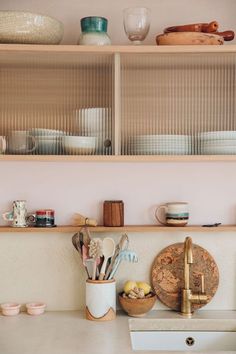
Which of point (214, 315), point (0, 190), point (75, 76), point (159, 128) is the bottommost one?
point (214, 315)

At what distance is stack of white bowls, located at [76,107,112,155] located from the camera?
2.36 m

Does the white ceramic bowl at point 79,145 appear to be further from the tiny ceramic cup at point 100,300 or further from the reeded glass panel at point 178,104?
the tiny ceramic cup at point 100,300

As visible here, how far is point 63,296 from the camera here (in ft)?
8.52

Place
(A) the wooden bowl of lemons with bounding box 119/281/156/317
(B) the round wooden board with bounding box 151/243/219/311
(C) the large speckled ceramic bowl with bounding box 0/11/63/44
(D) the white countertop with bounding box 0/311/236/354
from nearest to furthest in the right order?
(D) the white countertop with bounding box 0/311/236/354, (C) the large speckled ceramic bowl with bounding box 0/11/63/44, (A) the wooden bowl of lemons with bounding box 119/281/156/317, (B) the round wooden board with bounding box 151/243/219/311

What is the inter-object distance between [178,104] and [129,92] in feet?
0.70

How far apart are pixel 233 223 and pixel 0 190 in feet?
3.57

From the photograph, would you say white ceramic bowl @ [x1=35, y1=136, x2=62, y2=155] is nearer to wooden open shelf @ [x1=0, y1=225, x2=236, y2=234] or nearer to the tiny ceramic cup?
wooden open shelf @ [x1=0, y1=225, x2=236, y2=234]

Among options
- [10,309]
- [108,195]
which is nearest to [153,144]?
[108,195]

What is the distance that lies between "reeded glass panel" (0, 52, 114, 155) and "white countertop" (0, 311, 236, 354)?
0.71 metres

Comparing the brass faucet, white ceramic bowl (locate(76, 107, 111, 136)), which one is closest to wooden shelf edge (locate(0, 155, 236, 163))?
white ceramic bowl (locate(76, 107, 111, 136))

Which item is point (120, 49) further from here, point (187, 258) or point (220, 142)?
point (187, 258)

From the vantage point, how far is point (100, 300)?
2.38 m

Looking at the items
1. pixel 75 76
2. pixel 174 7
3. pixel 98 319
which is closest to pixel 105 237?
pixel 98 319

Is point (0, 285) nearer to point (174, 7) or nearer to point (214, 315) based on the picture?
point (214, 315)
